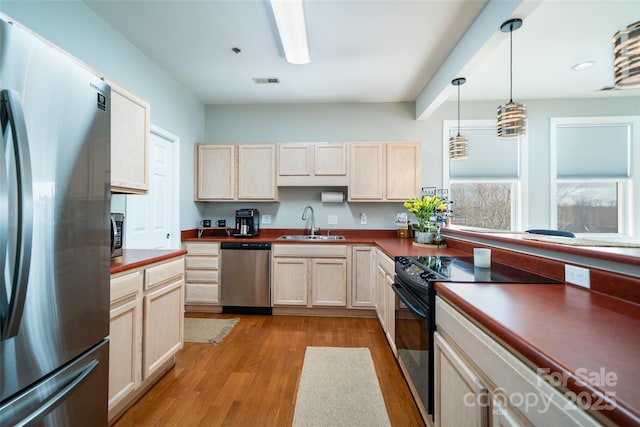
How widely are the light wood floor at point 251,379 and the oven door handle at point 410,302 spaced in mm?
671

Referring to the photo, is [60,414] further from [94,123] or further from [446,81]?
[446,81]

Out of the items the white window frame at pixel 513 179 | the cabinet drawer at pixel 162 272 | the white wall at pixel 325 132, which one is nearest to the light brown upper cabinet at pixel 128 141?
the cabinet drawer at pixel 162 272

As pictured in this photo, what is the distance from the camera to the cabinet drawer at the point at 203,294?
3322 millimetres

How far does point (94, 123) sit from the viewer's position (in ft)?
3.72

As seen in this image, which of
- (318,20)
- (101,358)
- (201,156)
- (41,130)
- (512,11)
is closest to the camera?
(41,130)

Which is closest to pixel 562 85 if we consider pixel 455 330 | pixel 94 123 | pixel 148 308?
pixel 455 330

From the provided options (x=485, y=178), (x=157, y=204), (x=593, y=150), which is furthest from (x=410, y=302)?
(x=593, y=150)

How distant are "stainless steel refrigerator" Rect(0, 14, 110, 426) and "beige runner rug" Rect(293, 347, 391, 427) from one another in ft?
3.60

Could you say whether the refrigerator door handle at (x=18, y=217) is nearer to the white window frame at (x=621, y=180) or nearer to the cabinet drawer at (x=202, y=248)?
the cabinet drawer at (x=202, y=248)

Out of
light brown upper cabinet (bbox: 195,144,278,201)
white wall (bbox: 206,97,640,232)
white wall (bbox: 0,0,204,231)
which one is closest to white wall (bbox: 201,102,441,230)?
white wall (bbox: 206,97,640,232)

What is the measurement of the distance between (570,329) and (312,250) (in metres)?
2.63

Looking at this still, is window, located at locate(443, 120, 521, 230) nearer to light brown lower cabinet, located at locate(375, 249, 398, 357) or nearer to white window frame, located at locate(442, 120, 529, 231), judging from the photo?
white window frame, located at locate(442, 120, 529, 231)

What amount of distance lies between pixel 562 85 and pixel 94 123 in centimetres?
464

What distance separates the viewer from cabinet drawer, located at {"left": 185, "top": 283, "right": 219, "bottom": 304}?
3.32 metres
